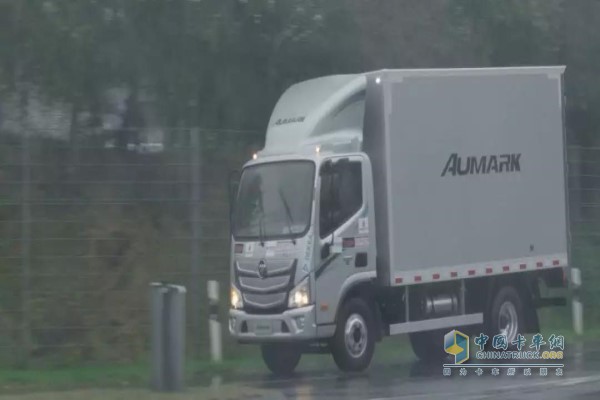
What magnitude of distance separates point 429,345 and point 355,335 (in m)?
2.03

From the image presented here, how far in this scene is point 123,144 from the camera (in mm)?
18234

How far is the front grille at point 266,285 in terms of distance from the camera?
53.0 ft

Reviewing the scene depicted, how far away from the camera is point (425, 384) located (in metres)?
15.3

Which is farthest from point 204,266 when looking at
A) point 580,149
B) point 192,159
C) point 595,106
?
point 595,106

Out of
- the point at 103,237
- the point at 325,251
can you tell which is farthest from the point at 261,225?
the point at 103,237

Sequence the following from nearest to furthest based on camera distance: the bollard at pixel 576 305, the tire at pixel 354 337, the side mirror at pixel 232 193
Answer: the tire at pixel 354 337 → the side mirror at pixel 232 193 → the bollard at pixel 576 305

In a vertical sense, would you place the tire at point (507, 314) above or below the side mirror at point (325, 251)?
below

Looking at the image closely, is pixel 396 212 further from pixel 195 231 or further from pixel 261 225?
pixel 195 231

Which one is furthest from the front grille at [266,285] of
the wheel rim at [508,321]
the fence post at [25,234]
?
the wheel rim at [508,321]

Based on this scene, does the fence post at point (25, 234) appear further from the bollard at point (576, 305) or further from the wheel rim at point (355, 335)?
the bollard at point (576, 305)

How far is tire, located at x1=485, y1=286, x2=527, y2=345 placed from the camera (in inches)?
718

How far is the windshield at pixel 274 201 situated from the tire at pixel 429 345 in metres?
3.05

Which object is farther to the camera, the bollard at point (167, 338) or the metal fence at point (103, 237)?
the metal fence at point (103, 237)

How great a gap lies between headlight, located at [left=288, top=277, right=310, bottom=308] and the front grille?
0.09 meters
